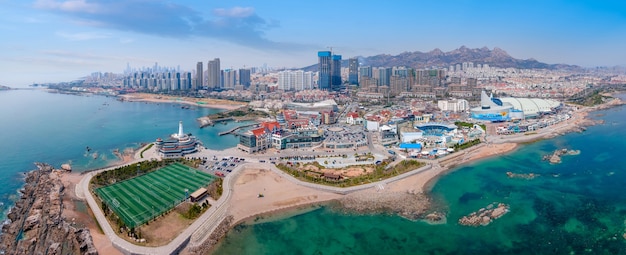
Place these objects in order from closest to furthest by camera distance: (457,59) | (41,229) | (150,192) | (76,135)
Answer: (41,229) → (150,192) → (76,135) → (457,59)

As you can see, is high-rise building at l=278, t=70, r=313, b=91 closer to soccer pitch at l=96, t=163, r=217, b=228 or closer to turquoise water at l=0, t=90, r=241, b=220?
turquoise water at l=0, t=90, r=241, b=220

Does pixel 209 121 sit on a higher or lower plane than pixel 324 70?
lower

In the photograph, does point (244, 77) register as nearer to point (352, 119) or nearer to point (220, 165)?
point (352, 119)

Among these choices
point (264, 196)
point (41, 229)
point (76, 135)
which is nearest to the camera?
point (41, 229)

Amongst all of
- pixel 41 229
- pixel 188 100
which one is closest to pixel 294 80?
pixel 188 100

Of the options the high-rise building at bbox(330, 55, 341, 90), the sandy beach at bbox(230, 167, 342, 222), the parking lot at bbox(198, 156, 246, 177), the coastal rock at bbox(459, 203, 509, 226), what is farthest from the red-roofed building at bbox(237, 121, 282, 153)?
the high-rise building at bbox(330, 55, 341, 90)

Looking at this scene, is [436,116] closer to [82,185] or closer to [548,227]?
[548,227]

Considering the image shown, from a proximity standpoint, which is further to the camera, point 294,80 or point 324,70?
point 294,80
